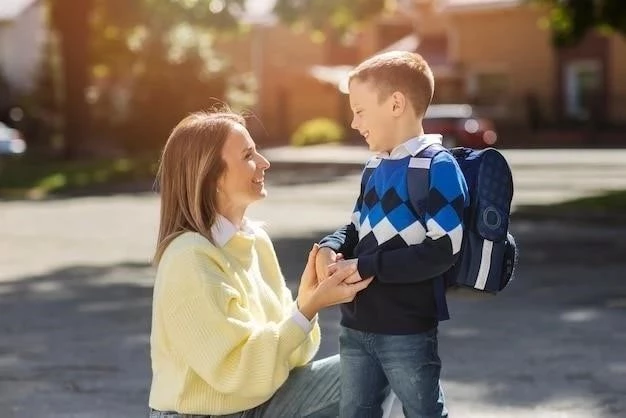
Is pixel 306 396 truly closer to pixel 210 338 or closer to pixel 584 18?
pixel 210 338

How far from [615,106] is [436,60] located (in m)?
10.6

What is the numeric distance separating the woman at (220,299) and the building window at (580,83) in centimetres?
4902

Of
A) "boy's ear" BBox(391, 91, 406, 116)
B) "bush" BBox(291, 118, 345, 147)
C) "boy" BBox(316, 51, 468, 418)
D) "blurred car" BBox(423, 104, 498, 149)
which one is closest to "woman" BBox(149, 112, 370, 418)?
"boy" BBox(316, 51, 468, 418)

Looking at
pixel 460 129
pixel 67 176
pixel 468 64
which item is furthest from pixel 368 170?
pixel 468 64

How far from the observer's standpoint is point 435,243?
3.99 m

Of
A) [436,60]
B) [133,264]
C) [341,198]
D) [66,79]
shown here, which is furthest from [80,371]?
[436,60]

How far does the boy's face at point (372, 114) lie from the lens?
4.10 m

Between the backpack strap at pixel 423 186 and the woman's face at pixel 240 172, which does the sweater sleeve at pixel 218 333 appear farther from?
the backpack strap at pixel 423 186

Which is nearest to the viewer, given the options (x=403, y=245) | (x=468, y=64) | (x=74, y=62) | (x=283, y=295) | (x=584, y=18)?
(x=403, y=245)

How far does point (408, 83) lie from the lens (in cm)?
409

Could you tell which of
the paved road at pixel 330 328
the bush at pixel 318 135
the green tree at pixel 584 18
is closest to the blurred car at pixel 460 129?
the bush at pixel 318 135

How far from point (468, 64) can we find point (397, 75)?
5318cm

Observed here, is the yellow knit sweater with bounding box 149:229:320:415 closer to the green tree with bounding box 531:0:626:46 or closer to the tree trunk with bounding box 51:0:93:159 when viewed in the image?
the green tree with bounding box 531:0:626:46

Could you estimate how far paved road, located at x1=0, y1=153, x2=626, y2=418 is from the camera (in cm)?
705
